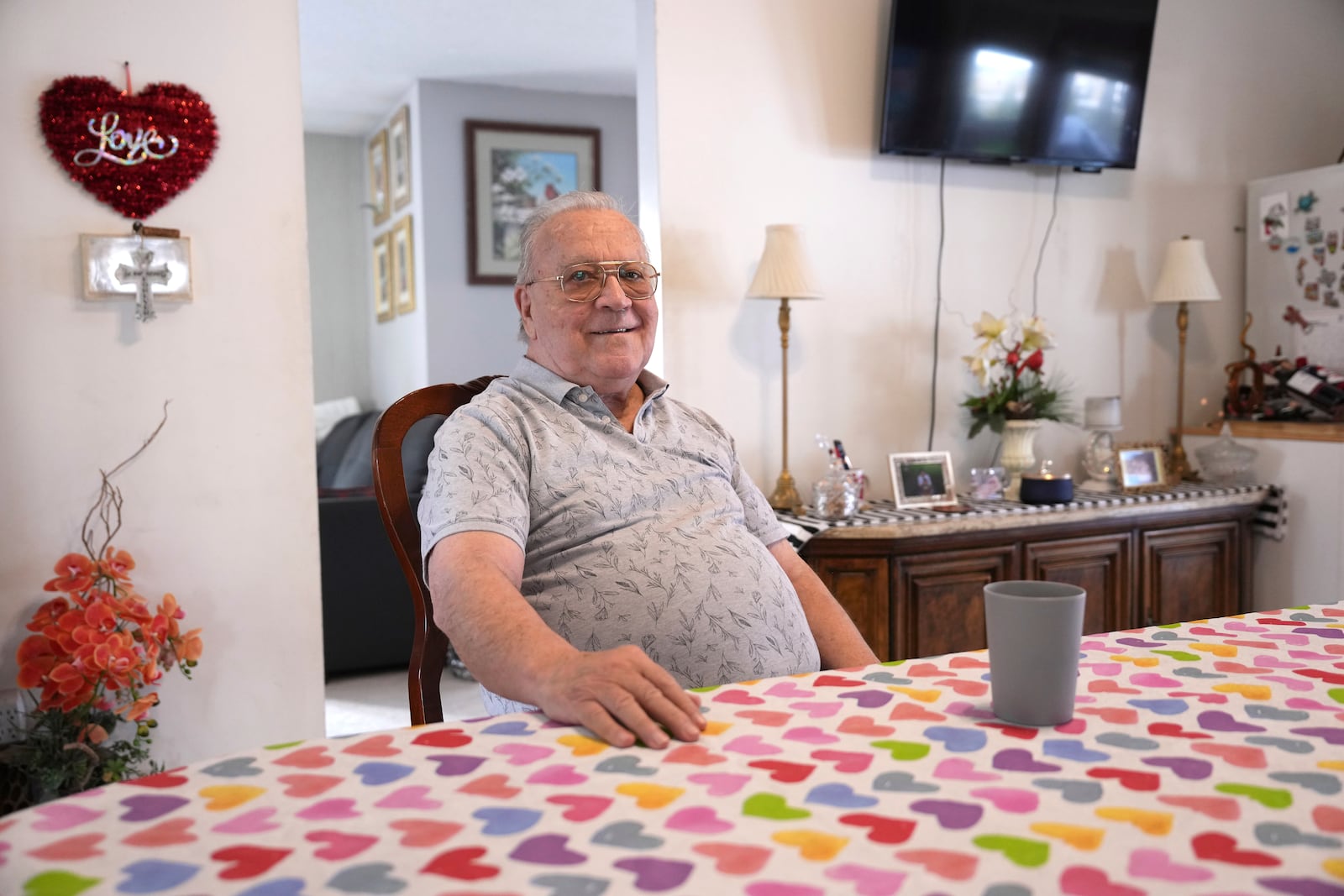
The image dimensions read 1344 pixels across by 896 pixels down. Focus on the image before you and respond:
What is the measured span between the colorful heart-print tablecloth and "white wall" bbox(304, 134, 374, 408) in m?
5.53

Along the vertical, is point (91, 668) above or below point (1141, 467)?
below

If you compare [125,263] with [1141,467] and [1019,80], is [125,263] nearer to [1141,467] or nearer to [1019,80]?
[1019,80]

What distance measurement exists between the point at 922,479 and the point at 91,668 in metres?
2.07

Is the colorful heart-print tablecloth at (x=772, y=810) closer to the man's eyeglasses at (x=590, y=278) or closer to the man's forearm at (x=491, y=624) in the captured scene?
the man's forearm at (x=491, y=624)

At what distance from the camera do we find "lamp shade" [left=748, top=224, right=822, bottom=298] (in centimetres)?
261

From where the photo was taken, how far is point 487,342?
4934 millimetres

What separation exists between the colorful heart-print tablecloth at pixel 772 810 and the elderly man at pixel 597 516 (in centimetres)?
24

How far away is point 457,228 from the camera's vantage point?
15.9 ft

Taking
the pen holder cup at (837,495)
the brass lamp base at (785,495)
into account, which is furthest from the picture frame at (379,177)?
the pen holder cup at (837,495)

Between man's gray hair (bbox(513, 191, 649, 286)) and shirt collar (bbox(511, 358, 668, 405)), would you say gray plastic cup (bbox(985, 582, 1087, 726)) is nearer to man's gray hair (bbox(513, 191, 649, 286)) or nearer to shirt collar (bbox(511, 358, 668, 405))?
shirt collar (bbox(511, 358, 668, 405))

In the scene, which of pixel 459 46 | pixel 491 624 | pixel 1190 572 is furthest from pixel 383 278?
pixel 491 624

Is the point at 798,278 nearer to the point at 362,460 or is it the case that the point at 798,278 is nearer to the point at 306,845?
the point at 306,845

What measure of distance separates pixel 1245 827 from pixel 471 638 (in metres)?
0.75

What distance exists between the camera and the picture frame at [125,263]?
215cm
